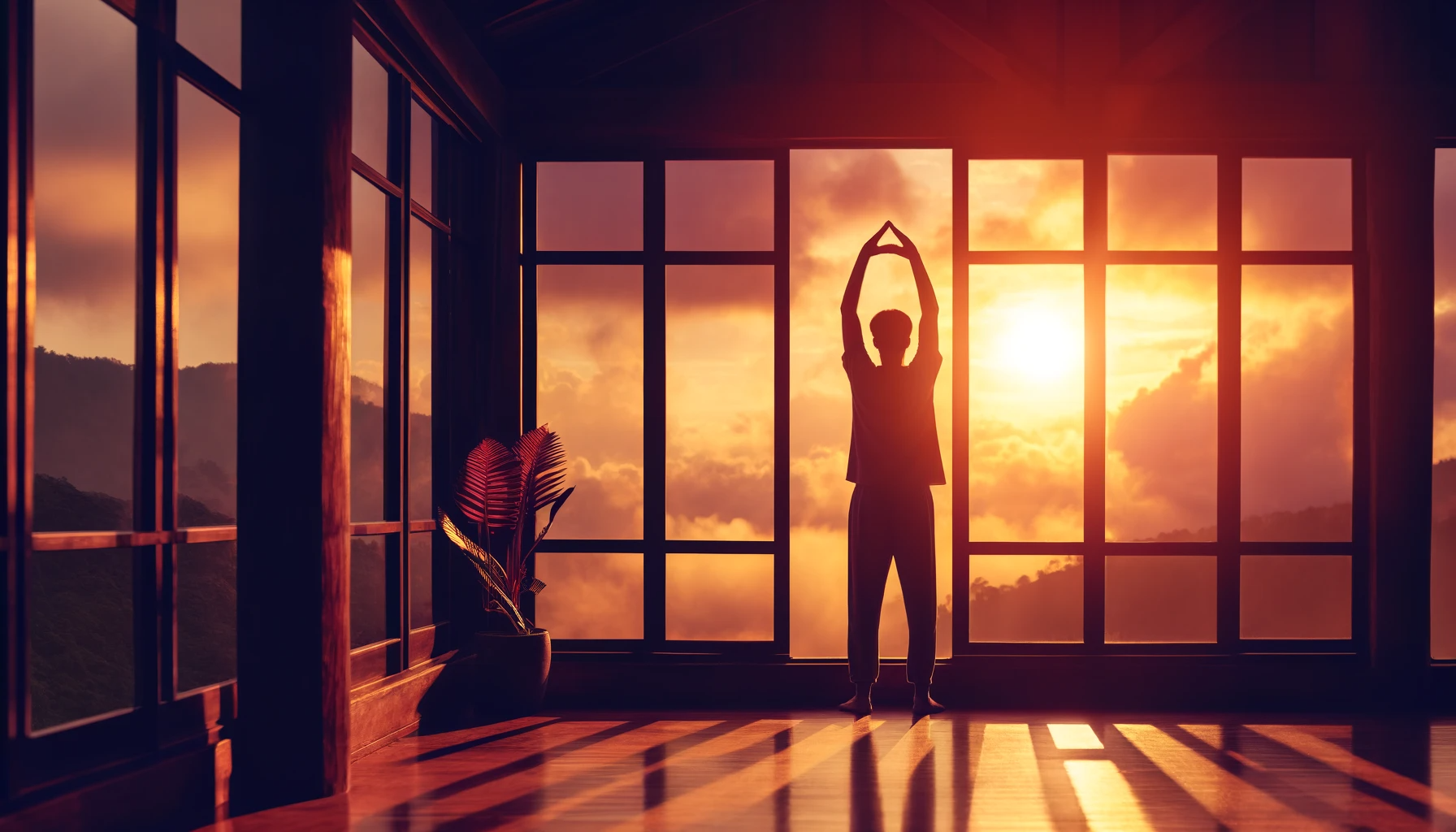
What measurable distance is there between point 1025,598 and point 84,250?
4953mm

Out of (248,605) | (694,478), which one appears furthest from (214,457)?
(694,478)

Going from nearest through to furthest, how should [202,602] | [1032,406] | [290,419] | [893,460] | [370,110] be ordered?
[290,419]
[370,110]
[893,460]
[1032,406]
[202,602]

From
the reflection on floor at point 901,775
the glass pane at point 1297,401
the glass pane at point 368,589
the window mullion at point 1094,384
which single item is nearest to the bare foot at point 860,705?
the reflection on floor at point 901,775

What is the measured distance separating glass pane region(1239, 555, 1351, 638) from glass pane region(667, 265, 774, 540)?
9.13ft

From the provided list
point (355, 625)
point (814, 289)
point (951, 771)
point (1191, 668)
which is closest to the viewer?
point (951, 771)

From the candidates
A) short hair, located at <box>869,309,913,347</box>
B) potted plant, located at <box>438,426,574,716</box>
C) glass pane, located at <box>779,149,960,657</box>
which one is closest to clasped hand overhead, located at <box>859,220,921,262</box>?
short hair, located at <box>869,309,913,347</box>

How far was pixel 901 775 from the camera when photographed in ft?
14.2

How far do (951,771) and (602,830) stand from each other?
1.55 m

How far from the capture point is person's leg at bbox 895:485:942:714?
17.4 feet

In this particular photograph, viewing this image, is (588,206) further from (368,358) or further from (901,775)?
(901,775)

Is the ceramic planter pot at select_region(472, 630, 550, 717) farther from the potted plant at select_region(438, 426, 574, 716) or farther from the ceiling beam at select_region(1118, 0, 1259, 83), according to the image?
the ceiling beam at select_region(1118, 0, 1259, 83)

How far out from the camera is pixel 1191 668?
6062 mm

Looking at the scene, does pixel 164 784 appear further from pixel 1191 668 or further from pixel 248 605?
pixel 1191 668

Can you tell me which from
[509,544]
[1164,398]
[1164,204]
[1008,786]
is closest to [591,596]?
[509,544]
